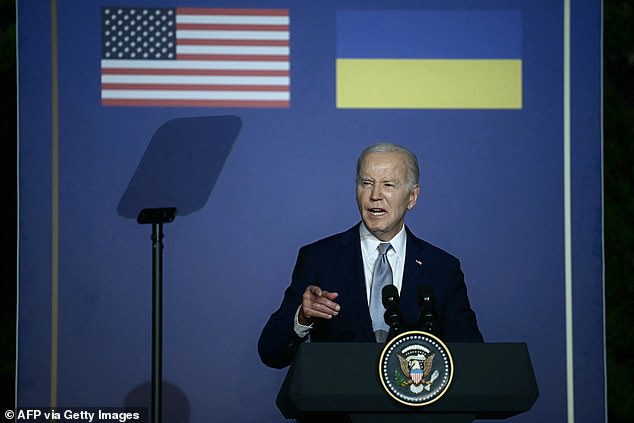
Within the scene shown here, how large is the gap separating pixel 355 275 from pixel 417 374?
3.04 feet

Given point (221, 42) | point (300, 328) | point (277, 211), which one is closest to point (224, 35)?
point (221, 42)

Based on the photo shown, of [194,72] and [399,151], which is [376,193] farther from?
[194,72]

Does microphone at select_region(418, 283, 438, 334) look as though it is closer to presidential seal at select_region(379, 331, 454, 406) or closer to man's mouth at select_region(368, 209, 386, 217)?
presidential seal at select_region(379, 331, 454, 406)

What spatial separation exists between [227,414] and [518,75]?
1875mm

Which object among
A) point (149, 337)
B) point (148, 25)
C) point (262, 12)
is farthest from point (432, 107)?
point (149, 337)

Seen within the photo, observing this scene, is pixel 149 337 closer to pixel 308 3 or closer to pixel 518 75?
pixel 308 3

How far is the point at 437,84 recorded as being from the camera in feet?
12.7

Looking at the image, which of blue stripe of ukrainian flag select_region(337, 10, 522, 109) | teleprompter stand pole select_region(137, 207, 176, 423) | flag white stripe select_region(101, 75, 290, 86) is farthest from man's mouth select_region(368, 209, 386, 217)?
flag white stripe select_region(101, 75, 290, 86)

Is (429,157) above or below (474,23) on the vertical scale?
below

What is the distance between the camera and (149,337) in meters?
3.82

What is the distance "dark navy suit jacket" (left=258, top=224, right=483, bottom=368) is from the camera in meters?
2.92

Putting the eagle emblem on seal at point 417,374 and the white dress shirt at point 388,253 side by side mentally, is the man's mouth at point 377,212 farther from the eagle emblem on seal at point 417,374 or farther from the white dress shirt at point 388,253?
the eagle emblem on seal at point 417,374

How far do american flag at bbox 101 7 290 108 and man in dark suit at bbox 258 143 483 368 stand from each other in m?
0.89

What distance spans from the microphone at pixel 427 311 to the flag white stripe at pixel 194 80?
177 cm
